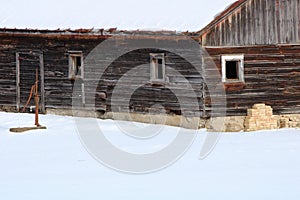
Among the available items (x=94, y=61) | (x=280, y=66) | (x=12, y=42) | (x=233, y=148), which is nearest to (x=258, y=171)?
(x=233, y=148)

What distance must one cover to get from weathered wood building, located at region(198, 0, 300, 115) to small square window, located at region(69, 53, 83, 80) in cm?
468

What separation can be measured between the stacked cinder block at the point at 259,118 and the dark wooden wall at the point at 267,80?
19 cm

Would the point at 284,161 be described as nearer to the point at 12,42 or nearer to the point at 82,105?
the point at 82,105

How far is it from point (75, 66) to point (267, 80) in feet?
21.2

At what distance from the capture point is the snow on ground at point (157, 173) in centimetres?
842

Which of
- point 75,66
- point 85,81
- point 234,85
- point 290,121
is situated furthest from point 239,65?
point 75,66

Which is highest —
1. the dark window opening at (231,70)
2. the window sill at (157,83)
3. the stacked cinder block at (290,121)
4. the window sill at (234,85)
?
the dark window opening at (231,70)

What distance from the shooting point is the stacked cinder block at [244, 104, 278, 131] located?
52.4 feet

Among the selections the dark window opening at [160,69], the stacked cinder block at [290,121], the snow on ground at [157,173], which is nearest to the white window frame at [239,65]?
the stacked cinder block at [290,121]

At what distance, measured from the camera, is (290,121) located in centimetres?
1652

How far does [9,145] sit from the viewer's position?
12.9 m

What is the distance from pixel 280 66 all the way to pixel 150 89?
13.1 feet

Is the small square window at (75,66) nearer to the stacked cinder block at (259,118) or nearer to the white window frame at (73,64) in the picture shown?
the white window frame at (73,64)

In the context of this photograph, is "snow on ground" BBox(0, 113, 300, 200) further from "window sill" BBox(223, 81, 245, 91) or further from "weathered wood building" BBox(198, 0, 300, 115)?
"weathered wood building" BBox(198, 0, 300, 115)
